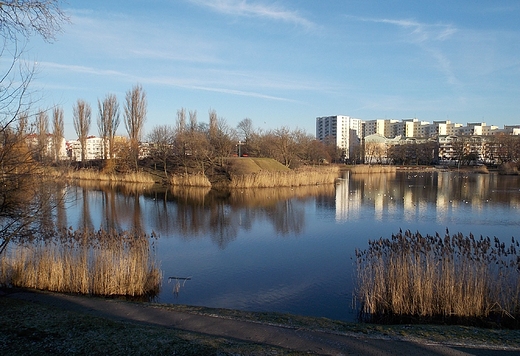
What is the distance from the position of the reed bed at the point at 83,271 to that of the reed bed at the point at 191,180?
25.9m

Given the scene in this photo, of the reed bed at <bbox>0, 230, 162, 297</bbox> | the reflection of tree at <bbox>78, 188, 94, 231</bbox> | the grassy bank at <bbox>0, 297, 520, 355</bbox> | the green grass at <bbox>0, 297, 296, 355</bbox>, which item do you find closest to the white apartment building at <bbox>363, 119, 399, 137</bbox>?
the reflection of tree at <bbox>78, 188, 94, 231</bbox>

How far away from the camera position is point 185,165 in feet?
125

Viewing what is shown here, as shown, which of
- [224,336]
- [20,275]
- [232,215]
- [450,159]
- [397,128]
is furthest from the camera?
[397,128]

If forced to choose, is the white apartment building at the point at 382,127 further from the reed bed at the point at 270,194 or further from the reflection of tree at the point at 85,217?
the reflection of tree at the point at 85,217

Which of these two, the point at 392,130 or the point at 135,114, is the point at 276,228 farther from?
the point at 392,130

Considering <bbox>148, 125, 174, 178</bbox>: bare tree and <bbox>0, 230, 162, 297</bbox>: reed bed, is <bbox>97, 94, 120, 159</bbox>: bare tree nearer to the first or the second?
<bbox>148, 125, 174, 178</bbox>: bare tree

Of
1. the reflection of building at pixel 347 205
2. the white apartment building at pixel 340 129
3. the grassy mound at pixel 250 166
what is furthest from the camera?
the white apartment building at pixel 340 129

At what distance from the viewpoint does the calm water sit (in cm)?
892

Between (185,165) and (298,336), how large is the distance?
1323 inches

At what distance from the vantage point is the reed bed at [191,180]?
35188mm

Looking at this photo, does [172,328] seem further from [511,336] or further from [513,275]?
[513,275]

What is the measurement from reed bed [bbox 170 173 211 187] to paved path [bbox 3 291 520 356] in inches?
1111

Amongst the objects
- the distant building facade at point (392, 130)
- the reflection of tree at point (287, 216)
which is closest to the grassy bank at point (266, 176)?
the reflection of tree at point (287, 216)

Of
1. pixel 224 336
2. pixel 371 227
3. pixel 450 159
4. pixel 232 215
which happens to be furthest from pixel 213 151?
pixel 450 159
